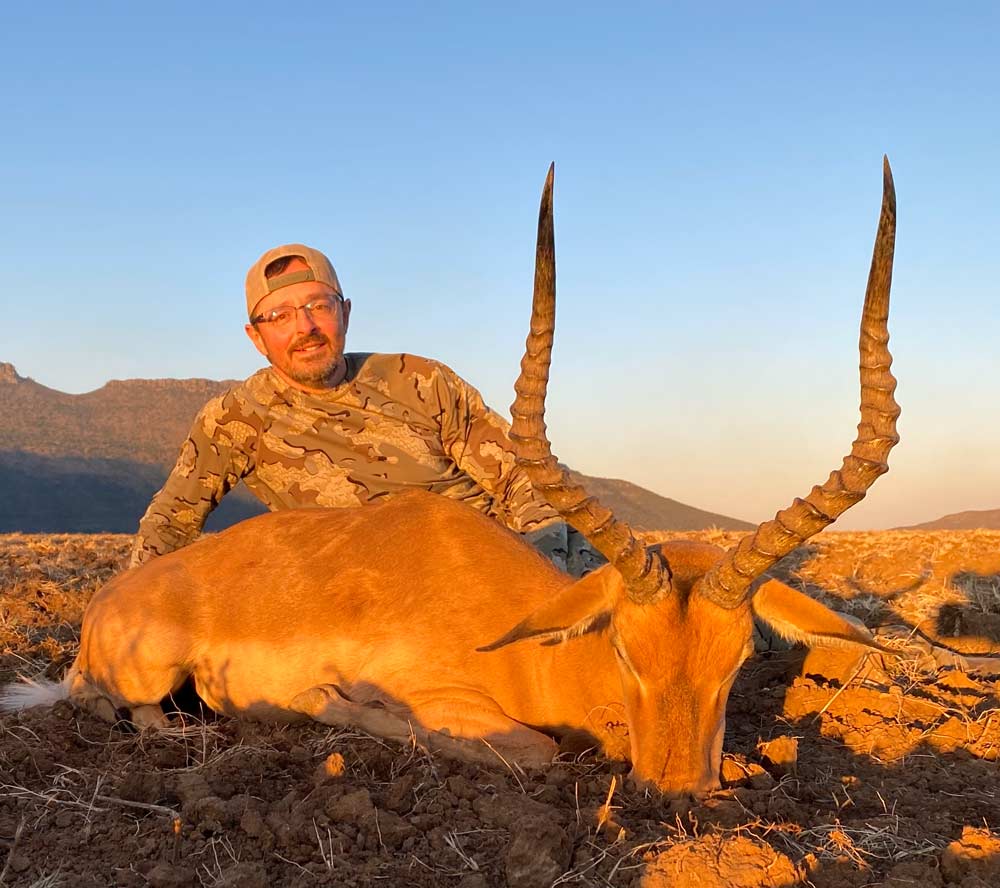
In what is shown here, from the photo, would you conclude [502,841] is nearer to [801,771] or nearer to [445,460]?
[801,771]

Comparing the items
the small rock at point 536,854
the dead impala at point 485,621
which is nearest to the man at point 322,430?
the dead impala at point 485,621

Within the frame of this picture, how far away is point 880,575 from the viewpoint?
12.3 meters

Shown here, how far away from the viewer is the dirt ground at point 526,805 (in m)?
3.58

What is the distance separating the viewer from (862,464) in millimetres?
4332

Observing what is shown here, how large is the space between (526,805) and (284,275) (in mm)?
5595

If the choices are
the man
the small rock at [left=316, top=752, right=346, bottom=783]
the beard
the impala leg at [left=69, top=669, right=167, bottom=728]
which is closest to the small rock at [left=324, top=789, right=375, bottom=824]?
the small rock at [left=316, top=752, right=346, bottom=783]

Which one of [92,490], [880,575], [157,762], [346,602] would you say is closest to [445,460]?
[346,602]

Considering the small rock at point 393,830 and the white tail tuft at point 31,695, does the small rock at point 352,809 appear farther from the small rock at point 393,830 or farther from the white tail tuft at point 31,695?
the white tail tuft at point 31,695

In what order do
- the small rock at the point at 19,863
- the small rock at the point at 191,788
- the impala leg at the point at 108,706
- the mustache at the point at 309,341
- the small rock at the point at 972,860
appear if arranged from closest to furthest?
the small rock at the point at 972,860, the small rock at the point at 19,863, the small rock at the point at 191,788, the impala leg at the point at 108,706, the mustache at the point at 309,341

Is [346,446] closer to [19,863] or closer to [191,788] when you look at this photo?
[191,788]

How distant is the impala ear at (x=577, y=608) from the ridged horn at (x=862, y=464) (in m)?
0.52

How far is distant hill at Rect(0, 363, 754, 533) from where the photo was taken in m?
67.1

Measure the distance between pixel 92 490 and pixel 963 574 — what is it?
6798 cm

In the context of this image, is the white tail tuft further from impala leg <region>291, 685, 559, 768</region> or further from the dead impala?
impala leg <region>291, 685, 559, 768</region>
